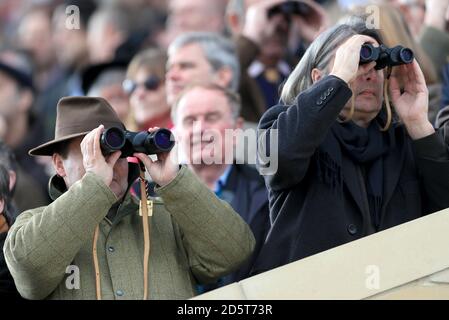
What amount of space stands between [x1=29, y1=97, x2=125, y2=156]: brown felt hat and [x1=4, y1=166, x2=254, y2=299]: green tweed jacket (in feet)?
1.14

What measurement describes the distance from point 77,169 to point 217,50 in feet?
10.9

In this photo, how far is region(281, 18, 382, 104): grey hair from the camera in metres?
6.05

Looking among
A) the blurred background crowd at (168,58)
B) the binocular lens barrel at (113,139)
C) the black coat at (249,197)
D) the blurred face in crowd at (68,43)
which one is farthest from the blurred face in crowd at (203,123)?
the blurred face in crowd at (68,43)

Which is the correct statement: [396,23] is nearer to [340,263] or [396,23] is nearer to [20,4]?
[340,263]

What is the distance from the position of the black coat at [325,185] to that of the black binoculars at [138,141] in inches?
20.7

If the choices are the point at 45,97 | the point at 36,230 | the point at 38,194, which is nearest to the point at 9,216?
the point at 36,230

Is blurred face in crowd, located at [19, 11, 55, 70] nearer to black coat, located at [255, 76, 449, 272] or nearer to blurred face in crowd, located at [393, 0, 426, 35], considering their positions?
blurred face in crowd, located at [393, 0, 426, 35]

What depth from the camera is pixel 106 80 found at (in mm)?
9781

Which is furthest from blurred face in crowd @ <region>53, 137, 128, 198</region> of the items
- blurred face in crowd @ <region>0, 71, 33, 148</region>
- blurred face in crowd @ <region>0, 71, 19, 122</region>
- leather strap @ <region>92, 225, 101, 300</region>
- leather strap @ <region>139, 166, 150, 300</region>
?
blurred face in crowd @ <region>0, 71, 19, 122</region>

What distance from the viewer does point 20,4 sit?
13.7m

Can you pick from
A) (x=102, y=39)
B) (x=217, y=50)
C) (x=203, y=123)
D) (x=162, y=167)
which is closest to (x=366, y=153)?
(x=162, y=167)

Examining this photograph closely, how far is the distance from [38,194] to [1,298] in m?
3.11

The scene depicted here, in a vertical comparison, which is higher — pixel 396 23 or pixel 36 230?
pixel 396 23

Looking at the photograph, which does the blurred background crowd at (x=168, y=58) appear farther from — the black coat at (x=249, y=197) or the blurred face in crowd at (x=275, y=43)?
the black coat at (x=249, y=197)
